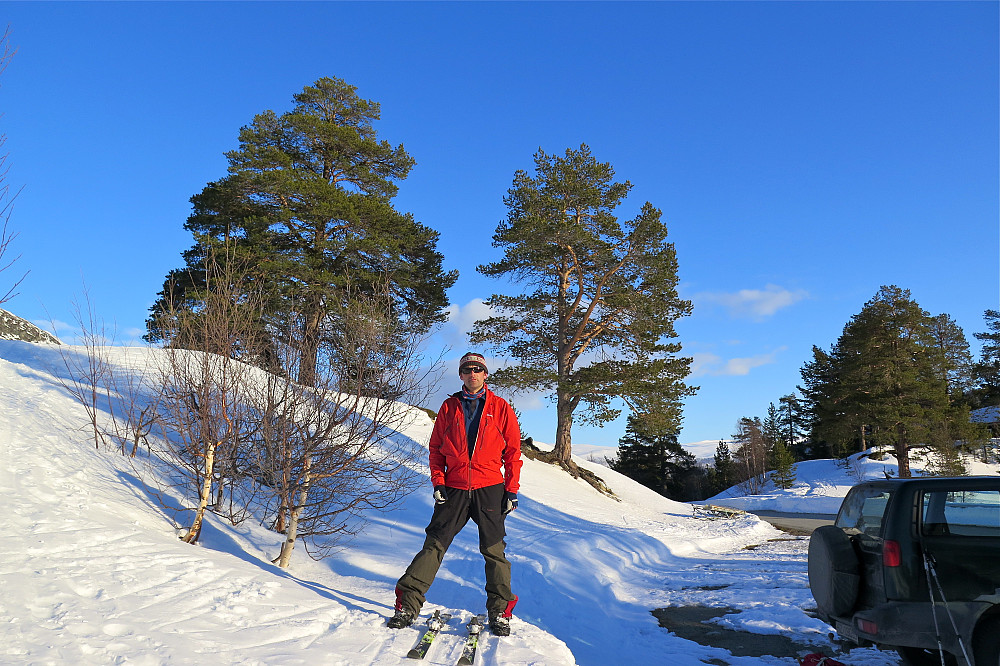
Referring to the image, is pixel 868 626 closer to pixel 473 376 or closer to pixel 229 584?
pixel 473 376

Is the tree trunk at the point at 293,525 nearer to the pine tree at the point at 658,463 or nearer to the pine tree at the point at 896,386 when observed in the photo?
the pine tree at the point at 896,386

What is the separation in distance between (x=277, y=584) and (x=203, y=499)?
7.83 feet

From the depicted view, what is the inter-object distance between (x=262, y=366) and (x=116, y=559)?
3.21m

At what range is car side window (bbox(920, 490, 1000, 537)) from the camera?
3.93m

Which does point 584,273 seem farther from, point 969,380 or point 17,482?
point 969,380

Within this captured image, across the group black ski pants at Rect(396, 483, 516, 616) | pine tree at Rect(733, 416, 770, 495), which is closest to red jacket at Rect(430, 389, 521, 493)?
black ski pants at Rect(396, 483, 516, 616)

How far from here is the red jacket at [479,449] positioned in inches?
183

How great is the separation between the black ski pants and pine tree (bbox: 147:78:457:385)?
Answer: 12.2 metres

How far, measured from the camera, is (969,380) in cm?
5928

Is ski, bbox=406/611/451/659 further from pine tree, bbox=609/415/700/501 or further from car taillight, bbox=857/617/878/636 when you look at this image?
pine tree, bbox=609/415/700/501

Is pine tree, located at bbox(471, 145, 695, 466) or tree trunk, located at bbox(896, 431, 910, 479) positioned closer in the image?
pine tree, located at bbox(471, 145, 695, 466)

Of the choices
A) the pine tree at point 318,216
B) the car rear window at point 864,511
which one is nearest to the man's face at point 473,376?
the car rear window at point 864,511

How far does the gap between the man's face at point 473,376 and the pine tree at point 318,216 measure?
1179 cm

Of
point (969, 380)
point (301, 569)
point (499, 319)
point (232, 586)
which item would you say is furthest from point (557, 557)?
point (969, 380)
